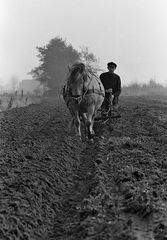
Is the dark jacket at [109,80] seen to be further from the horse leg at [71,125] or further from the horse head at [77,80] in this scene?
the horse head at [77,80]

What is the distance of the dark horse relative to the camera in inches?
399

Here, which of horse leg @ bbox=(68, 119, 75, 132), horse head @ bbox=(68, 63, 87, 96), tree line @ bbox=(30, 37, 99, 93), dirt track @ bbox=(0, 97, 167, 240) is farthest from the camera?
tree line @ bbox=(30, 37, 99, 93)

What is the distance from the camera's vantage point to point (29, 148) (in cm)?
881

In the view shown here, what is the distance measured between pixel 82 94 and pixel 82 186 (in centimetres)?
402

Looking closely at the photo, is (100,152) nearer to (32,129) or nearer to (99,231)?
(32,129)

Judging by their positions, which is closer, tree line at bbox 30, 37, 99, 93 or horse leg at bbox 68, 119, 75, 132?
horse leg at bbox 68, 119, 75, 132

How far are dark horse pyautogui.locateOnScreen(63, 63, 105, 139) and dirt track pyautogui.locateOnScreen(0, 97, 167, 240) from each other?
0.75 meters

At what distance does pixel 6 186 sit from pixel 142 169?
9.36ft

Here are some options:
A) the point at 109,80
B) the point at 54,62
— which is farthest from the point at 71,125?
the point at 54,62

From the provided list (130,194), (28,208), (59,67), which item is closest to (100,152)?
(130,194)

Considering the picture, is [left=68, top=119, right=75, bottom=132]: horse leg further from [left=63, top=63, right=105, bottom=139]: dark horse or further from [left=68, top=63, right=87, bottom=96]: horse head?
[left=68, top=63, right=87, bottom=96]: horse head

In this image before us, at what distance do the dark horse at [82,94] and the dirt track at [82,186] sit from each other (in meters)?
0.75

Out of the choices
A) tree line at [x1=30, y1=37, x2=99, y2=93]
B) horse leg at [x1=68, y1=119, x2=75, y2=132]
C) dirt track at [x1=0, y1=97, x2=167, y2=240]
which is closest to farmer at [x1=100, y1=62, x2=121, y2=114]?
horse leg at [x1=68, y1=119, x2=75, y2=132]

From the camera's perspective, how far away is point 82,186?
6.90 meters
